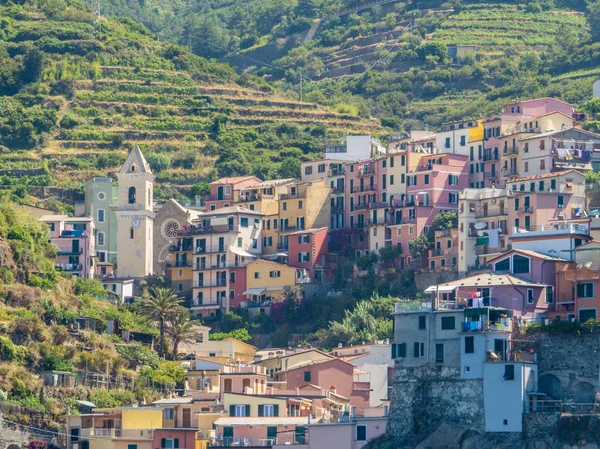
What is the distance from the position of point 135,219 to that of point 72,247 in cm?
605

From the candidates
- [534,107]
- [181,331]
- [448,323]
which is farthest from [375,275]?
[448,323]

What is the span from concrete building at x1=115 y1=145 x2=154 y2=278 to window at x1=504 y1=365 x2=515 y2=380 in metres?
47.3

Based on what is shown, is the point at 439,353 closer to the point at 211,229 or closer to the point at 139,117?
the point at 211,229

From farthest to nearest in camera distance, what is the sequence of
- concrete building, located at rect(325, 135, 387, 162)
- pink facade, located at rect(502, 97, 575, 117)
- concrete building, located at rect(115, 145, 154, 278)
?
concrete building, located at rect(325, 135, 387, 162) < pink facade, located at rect(502, 97, 575, 117) < concrete building, located at rect(115, 145, 154, 278)

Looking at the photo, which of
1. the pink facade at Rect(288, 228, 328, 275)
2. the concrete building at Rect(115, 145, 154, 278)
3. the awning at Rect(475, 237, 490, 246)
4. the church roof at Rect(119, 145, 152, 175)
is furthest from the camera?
the church roof at Rect(119, 145, 152, 175)

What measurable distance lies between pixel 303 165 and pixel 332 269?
13097 millimetres

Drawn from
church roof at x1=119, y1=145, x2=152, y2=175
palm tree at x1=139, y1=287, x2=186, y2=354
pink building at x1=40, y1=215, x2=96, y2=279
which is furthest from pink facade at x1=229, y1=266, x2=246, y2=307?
church roof at x1=119, y1=145, x2=152, y2=175

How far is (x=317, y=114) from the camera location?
156500 mm

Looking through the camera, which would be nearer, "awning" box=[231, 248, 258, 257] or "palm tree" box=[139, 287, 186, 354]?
"palm tree" box=[139, 287, 186, 354]

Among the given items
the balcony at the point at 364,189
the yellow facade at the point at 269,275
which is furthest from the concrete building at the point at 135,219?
the balcony at the point at 364,189

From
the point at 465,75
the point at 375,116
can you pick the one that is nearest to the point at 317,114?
the point at 375,116

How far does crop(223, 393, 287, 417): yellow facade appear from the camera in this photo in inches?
3649

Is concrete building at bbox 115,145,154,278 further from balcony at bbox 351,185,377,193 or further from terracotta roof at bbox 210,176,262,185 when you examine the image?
balcony at bbox 351,185,377,193

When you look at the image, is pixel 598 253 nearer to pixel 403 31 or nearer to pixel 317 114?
pixel 317 114
